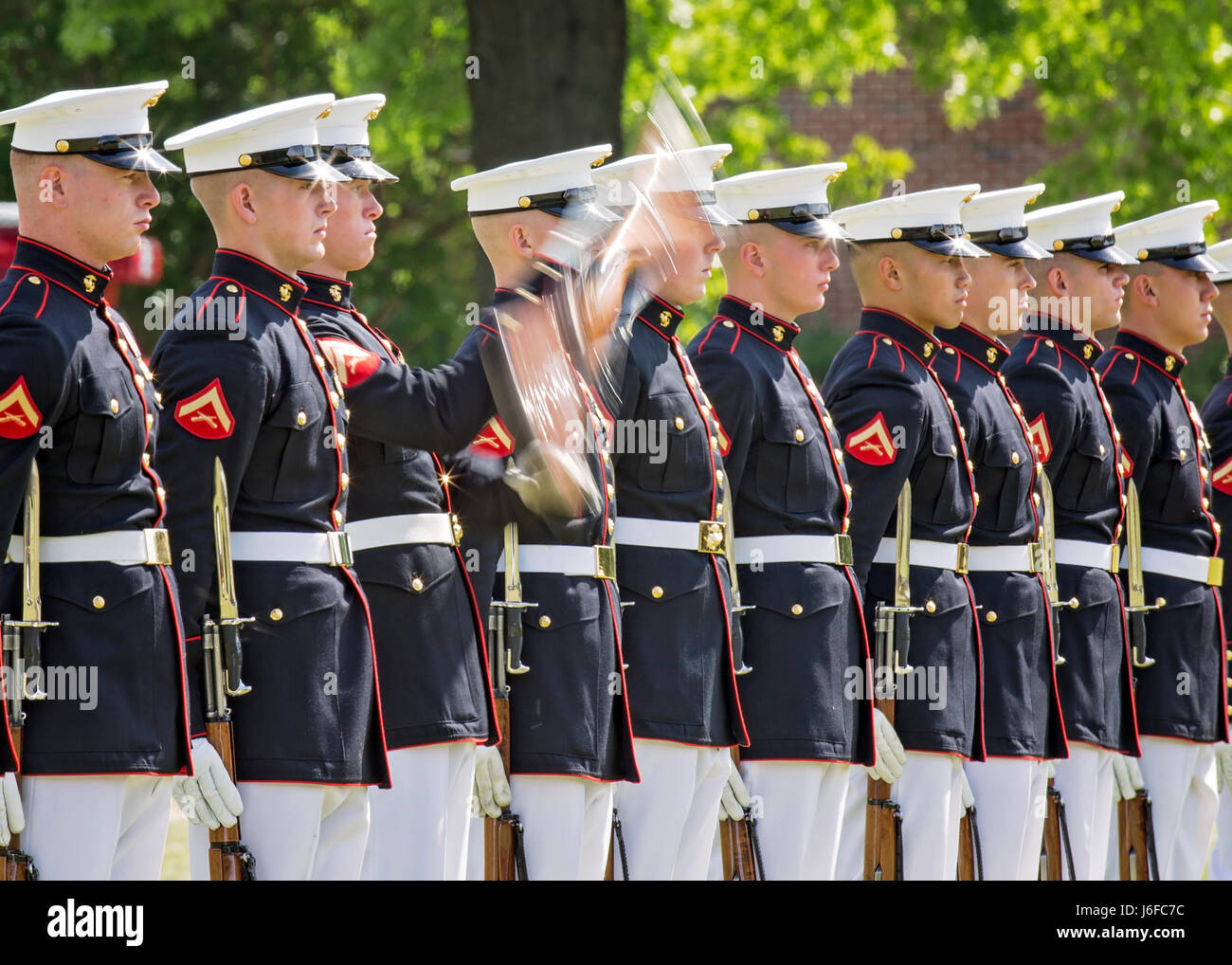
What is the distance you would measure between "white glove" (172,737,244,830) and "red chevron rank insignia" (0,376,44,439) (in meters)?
0.79

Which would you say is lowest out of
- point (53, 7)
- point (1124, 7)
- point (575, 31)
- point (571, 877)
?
point (571, 877)

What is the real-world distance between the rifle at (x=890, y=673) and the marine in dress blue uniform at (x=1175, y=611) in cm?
125

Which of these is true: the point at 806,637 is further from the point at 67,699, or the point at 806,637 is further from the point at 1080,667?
the point at 67,699

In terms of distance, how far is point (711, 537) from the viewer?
520cm

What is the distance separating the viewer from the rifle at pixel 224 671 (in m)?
4.21

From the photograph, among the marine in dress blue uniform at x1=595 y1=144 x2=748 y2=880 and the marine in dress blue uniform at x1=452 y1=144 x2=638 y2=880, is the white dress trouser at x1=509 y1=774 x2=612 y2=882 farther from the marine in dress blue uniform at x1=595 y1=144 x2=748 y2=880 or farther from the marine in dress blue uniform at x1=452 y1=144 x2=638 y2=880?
the marine in dress blue uniform at x1=595 y1=144 x2=748 y2=880

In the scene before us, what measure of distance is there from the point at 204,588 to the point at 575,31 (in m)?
6.06

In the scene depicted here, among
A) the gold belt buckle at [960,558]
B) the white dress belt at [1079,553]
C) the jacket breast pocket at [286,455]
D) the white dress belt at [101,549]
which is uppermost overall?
the jacket breast pocket at [286,455]

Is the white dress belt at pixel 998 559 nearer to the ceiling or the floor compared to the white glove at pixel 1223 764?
nearer to the ceiling

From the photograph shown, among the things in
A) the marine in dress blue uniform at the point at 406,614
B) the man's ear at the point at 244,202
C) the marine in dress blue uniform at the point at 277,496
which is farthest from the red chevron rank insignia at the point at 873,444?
the man's ear at the point at 244,202

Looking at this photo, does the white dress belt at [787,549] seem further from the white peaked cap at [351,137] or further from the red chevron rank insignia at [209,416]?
the red chevron rank insignia at [209,416]

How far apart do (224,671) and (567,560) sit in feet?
3.31

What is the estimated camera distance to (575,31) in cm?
972
